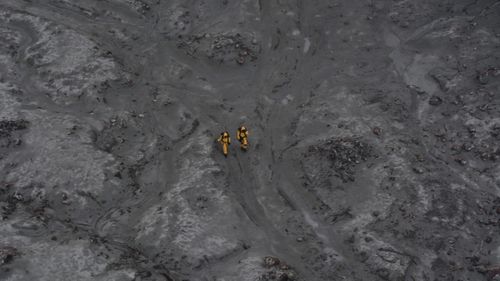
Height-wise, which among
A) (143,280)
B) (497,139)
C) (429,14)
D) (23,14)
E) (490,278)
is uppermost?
(23,14)

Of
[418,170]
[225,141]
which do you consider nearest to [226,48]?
[225,141]

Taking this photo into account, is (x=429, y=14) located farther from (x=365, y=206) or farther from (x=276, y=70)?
(x=365, y=206)

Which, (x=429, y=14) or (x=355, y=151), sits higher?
(x=429, y=14)

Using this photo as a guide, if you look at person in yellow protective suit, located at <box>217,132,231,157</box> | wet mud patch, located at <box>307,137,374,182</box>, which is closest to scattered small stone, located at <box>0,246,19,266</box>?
person in yellow protective suit, located at <box>217,132,231,157</box>

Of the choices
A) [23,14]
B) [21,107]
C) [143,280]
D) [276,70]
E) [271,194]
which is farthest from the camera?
[23,14]

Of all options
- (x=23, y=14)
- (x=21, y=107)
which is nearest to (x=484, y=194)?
(x=21, y=107)
